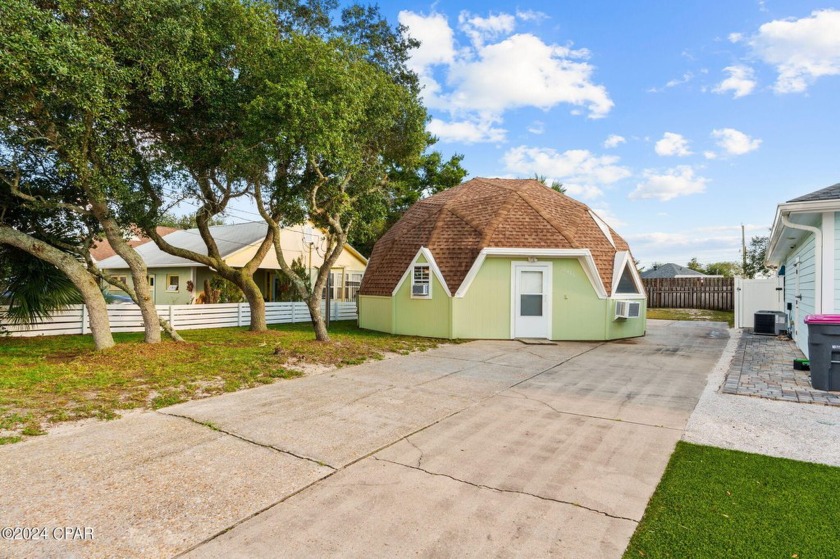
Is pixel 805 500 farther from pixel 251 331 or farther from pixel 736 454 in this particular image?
pixel 251 331

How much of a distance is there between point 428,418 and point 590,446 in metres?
1.86

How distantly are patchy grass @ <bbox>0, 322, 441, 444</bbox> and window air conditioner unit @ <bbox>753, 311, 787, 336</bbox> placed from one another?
11.4 meters

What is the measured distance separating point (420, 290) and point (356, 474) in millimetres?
9985

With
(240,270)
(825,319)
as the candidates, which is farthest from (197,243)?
(825,319)

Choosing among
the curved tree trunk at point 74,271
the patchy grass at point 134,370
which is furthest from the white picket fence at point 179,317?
the curved tree trunk at point 74,271

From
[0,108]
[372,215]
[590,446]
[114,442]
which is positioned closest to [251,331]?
[372,215]

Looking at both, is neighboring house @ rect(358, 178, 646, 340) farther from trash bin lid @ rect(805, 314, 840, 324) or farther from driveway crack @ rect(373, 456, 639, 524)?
driveway crack @ rect(373, 456, 639, 524)

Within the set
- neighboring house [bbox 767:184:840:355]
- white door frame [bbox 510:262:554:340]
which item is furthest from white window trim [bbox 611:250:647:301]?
neighboring house [bbox 767:184:840:355]

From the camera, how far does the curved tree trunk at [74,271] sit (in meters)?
8.34

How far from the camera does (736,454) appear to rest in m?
4.15

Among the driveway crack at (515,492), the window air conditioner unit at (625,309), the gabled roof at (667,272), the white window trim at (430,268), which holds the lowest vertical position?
the driveway crack at (515,492)

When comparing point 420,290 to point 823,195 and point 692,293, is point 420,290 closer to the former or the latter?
point 823,195

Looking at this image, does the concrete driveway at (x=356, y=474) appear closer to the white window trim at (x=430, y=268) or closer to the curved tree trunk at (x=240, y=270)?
the white window trim at (x=430, y=268)

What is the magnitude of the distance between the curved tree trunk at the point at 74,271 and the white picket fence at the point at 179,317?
3948 mm
